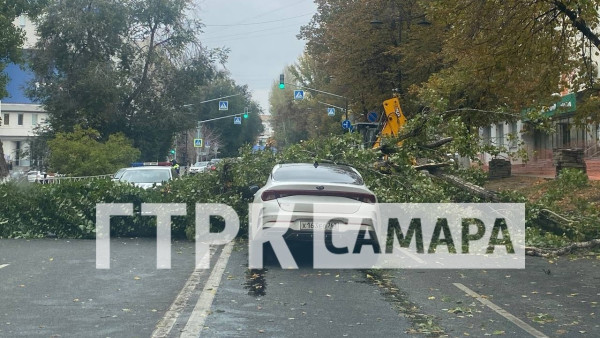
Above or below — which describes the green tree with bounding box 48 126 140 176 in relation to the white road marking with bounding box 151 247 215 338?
above

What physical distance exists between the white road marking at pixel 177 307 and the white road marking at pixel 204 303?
0.47 ft

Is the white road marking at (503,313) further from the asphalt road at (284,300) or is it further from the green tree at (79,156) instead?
the green tree at (79,156)

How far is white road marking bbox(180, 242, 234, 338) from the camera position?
23.9ft

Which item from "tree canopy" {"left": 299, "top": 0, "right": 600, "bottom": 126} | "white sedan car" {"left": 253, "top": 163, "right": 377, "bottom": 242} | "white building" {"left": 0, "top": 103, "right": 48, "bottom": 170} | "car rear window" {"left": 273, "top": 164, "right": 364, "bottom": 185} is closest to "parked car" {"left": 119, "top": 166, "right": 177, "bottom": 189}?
"tree canopy" {"left": 299, "top": 0, "right": 600, "bottom": 126}

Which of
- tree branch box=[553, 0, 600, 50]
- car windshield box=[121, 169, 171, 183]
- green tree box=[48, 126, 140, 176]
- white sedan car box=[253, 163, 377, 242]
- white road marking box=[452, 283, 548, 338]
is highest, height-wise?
tree branch box=[553, 0, 600, 50]

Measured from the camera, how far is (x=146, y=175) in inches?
971

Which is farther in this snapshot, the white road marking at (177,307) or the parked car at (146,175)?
the parked car at (146,175)

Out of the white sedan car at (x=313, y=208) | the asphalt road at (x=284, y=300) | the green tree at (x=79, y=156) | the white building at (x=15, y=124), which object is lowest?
the asphalt road at (x=284, y=300)

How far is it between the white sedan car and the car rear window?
31cm

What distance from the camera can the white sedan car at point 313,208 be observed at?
37.8 ft

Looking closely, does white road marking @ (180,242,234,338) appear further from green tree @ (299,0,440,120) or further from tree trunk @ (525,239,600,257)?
green tree @ (299,0,440,120)

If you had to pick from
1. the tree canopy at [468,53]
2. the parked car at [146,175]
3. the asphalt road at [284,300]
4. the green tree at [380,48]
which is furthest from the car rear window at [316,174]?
the green tree at [380,48]

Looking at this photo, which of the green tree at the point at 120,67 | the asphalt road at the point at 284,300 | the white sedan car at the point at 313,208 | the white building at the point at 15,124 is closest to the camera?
the asphalt road at the point at 284,300

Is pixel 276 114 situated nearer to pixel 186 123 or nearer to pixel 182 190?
pixel 186 123
